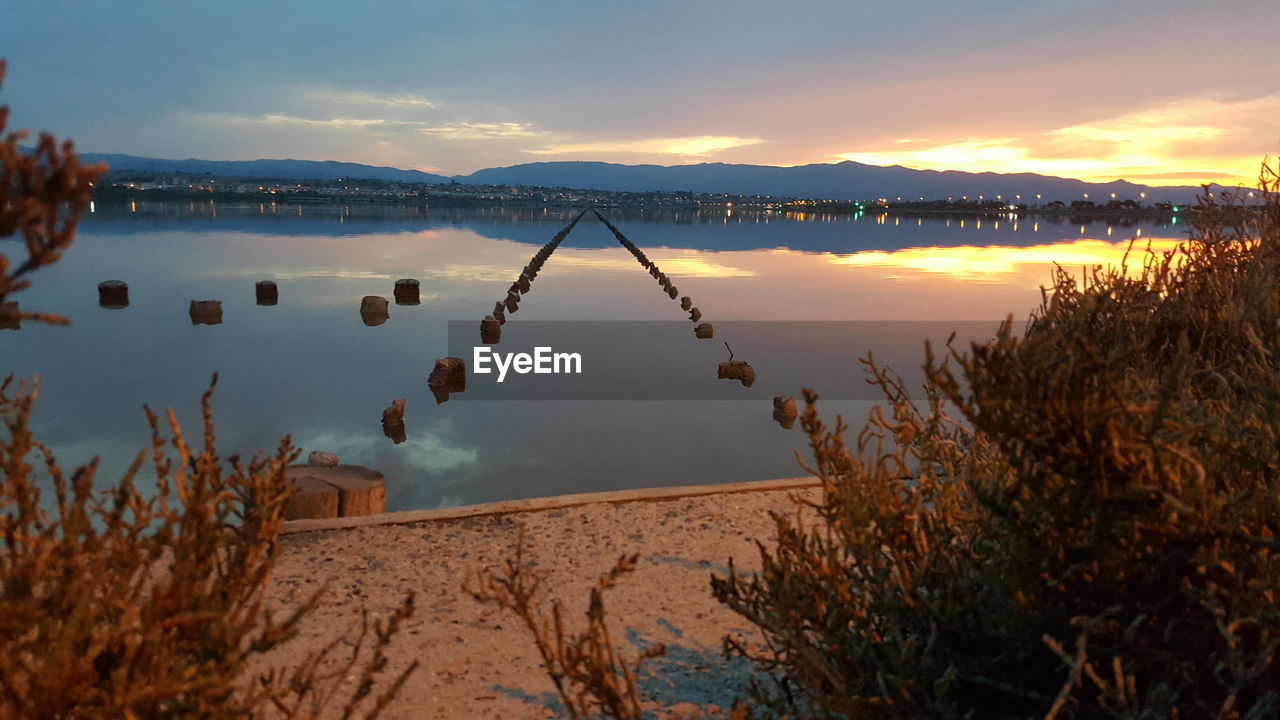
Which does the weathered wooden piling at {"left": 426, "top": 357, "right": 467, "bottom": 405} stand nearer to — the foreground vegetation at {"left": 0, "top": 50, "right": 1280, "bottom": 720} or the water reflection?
the foreground vegetation at {"left": 0, "top": 50, "right": 1280, "bottom": 720}

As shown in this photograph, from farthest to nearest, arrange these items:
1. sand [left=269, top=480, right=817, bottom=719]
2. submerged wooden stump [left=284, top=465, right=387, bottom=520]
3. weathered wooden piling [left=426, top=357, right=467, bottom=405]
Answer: weathered wooden piling [left=426, top=357, right=467, bottom=405]
submerged wooden stump [left=284, top=465, right=387, bottom=520]
sand [left=269, top=480, right=817, bottom=719]

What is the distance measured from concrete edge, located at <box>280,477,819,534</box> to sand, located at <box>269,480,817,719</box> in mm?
18

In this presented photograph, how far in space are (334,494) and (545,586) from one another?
2159mm

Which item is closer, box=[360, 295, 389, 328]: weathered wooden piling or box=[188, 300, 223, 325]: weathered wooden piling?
box=[188, 300, 223, 325]: weathered wooden piling

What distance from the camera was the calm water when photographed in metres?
11.1

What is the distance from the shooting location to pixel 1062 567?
2377 millimetres

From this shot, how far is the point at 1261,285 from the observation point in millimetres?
5227

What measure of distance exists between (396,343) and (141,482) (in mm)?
10710

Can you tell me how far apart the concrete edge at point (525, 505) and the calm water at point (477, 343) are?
274 cm

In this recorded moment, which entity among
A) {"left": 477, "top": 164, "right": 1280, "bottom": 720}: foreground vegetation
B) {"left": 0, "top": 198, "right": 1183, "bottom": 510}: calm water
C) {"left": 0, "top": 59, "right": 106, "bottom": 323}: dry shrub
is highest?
{"left": 0, "top": 59, "right": 106, "bottom": 323}: dry shrub

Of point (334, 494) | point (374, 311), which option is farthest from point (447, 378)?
point (374, 311)

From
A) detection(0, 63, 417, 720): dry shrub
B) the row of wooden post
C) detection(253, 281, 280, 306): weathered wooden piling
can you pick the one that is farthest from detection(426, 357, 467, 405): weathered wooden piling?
detection(253, 281, 280, 306): weathered wooden piling

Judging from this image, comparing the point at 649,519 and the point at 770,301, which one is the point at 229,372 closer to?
the point at 649,519

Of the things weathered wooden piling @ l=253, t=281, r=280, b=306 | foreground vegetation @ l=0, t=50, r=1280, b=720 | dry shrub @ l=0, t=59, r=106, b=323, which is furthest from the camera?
weathered wooden piling @ l=253, t=281, r=280, b=306
